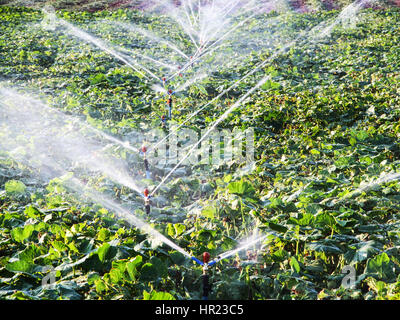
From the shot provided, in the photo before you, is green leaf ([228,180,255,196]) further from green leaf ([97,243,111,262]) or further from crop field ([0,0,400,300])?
green leaf ([97,243,111,262])

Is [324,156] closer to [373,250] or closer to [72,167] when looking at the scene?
[373,250]

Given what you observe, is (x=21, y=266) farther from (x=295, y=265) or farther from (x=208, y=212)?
(x=295, y=265)

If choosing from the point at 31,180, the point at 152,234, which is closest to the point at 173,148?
the point at 31,180

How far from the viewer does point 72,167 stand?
5.99 metres

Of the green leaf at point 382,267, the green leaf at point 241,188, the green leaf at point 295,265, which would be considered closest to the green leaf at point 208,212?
the green leaf at point 241,188

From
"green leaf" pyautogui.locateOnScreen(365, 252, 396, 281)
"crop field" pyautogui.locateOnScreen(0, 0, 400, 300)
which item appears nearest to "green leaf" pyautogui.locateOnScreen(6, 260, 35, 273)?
"crop field" pyautogui.locateOnScreen(0, 0, 400, 300)

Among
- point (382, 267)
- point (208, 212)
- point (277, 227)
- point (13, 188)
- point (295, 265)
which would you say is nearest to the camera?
point (382, 267)

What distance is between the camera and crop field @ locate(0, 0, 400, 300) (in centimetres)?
314

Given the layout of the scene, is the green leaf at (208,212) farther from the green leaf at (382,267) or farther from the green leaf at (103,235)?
the green leaf at (382,267)

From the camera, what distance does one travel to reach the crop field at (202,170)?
314 centimetres

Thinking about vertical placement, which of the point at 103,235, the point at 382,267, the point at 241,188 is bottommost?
the point at 382,267

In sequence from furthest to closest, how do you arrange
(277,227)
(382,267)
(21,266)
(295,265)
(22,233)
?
(22,233), (277,227), (295,265), (21,266), (382,267)

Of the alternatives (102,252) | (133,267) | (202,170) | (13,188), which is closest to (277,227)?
(133,267)

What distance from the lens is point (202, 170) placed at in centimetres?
584
